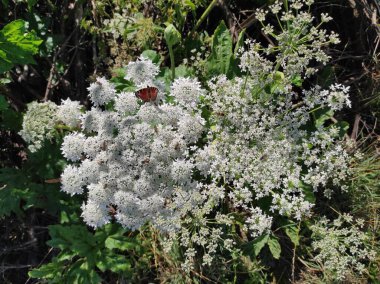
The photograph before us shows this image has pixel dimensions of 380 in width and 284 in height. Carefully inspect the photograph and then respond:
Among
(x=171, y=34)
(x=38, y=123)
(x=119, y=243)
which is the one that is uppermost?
(x=171, y=34)

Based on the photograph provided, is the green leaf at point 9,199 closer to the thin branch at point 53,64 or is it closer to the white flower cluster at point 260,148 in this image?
the thin branch at point 53,64

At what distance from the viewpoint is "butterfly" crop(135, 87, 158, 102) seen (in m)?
2.64

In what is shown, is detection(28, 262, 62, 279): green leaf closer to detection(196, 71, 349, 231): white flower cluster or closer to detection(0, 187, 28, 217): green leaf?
detection(0, 187, 28, 217): green leaf

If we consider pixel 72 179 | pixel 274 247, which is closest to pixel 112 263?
pixel 72 179

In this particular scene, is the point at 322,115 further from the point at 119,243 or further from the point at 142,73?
the point at 119,243

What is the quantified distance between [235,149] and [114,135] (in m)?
0.82

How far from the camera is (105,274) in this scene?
3.90 m

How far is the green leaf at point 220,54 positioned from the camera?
10.6 ft

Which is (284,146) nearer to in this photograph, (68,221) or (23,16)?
(68,221)

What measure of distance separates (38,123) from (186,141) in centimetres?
99

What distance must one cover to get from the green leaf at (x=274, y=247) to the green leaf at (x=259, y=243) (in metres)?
0.04

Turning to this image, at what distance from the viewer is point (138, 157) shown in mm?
2719

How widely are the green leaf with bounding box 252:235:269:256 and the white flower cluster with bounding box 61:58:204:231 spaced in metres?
0.99

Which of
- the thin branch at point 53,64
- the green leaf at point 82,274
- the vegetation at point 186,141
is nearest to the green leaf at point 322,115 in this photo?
the vegetation at point 186,141
